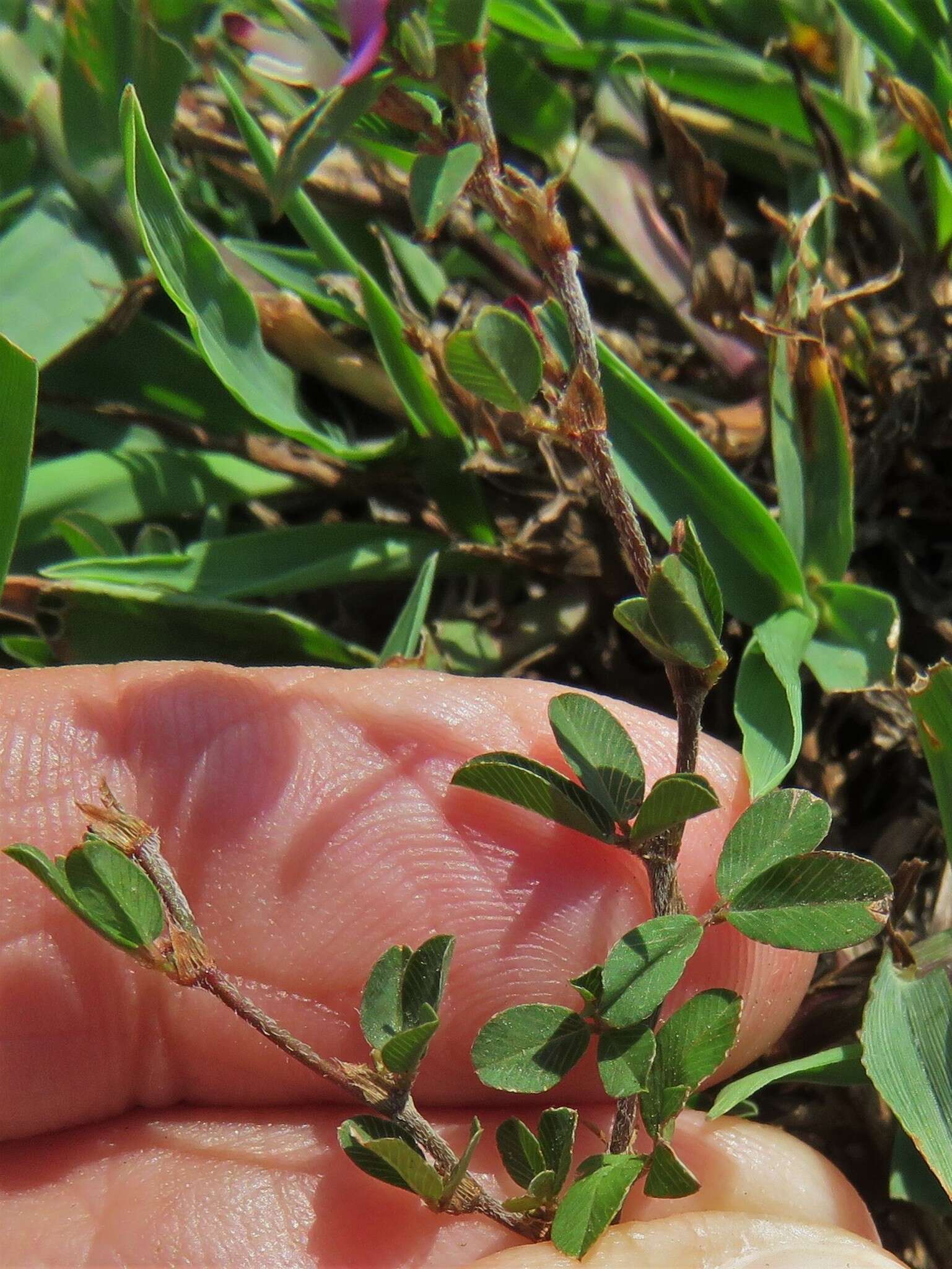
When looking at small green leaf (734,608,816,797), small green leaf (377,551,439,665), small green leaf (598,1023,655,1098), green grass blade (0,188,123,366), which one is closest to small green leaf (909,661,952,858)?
small green leaf (734,608,816,797)

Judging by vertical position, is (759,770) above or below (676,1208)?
above

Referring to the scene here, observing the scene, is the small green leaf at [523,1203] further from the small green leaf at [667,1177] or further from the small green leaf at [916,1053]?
the small green leaf at [916,1053]

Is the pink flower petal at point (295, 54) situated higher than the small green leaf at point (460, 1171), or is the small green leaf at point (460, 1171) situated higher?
the pink flower petal at point (295, 54)

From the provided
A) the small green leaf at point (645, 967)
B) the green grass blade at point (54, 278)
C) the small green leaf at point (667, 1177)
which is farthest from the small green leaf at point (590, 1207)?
the green grass blade at point (54, 278)

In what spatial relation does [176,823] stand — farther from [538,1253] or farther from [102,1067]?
[538,1253]

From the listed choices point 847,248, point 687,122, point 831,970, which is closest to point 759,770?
point 831,970

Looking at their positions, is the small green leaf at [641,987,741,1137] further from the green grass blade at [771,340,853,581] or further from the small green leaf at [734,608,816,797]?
the green grass blade at [771,340,853,581]
